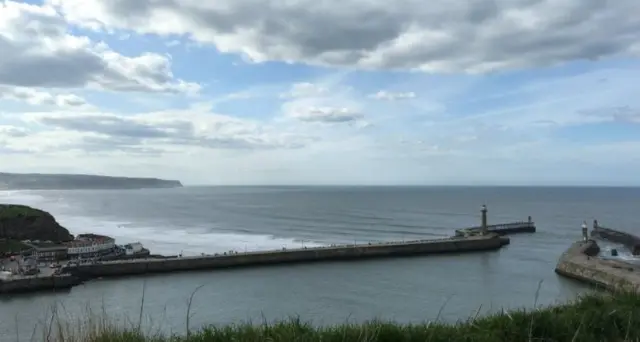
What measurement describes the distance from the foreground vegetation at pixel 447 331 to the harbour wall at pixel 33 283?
29.2 meters

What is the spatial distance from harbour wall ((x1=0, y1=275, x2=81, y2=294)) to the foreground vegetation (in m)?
29.2

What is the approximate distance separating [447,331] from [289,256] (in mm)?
36805

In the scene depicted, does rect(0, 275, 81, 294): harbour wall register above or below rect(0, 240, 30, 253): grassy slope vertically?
below

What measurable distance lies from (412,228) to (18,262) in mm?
45985

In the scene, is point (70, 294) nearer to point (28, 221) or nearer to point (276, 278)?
point (276, 278)

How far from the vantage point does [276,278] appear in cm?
3675

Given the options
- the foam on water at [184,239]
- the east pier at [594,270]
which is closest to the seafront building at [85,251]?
the foam on water at [184,239]

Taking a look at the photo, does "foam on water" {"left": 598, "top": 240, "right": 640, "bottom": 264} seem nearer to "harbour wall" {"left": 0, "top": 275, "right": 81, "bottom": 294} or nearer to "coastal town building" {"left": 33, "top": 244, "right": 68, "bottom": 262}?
"harbour wall" {"left": 0, "top": 275, "right": 81, "bottom": 294}

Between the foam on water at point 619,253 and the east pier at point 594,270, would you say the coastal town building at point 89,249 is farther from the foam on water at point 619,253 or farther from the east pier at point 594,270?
the foam on water at point 619,253

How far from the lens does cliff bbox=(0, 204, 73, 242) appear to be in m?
55.3

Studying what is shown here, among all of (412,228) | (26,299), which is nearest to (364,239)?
(412,228)

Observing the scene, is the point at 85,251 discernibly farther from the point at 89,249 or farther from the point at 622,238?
the point at 622,238

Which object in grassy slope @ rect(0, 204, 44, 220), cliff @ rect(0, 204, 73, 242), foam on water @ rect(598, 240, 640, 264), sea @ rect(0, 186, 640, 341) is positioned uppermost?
grassy slope @ rect(0, 204, 44, 220)

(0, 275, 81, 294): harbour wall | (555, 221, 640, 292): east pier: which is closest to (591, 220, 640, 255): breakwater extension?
(555, 221, 640, 292): east pier
